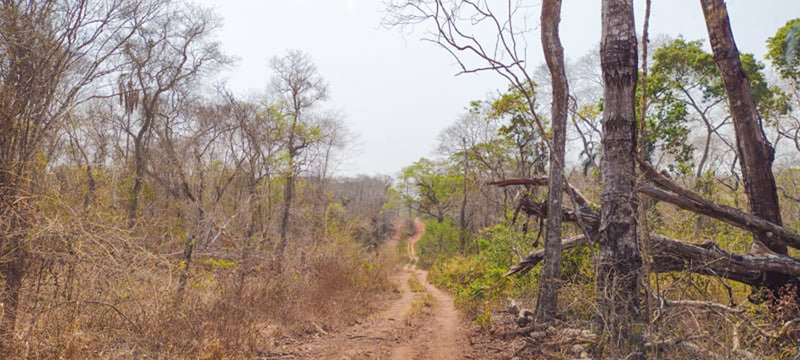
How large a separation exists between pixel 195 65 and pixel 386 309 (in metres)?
13.2

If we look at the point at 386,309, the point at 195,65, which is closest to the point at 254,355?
the point at 386,309

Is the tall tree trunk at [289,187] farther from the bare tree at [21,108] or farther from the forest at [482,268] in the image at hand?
the bare tree at [21,108]

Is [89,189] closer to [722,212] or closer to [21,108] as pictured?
[21,108]

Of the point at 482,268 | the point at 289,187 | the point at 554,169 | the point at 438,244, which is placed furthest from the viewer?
the point at 438,244

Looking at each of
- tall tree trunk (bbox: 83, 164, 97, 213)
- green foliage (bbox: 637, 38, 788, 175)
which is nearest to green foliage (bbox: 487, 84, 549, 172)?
green foliage (bbox: 637, 38, 788, 175)

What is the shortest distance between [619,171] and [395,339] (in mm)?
4469

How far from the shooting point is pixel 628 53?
12.2 ft

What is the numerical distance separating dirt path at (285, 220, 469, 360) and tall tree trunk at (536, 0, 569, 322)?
4.92 ft

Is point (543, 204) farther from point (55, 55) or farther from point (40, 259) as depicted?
point (55, 55)

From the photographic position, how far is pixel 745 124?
486 cm

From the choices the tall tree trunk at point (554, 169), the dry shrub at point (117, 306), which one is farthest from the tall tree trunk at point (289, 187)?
the tall tree trunk at point (554, 169)

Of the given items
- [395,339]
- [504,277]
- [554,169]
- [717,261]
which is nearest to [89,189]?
[395,339]

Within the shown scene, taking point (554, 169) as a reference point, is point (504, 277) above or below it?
below

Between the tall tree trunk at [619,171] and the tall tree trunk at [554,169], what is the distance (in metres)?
1.27
